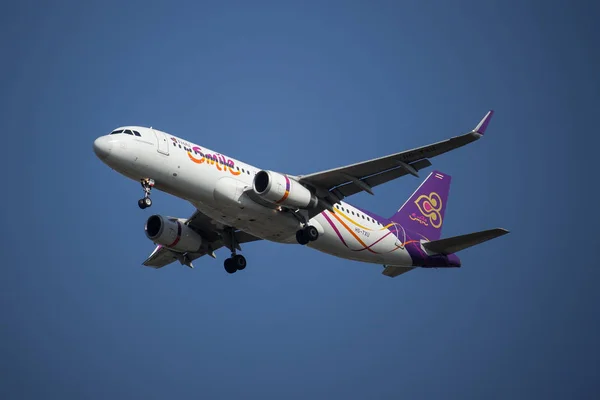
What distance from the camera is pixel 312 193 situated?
3572cm

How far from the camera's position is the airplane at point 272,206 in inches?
1296

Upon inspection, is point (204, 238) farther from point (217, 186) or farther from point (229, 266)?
point (217, 186)

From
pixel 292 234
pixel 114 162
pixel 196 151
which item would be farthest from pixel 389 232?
pixel 114 162

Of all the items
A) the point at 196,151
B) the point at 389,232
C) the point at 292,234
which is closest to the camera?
the point at 196,151

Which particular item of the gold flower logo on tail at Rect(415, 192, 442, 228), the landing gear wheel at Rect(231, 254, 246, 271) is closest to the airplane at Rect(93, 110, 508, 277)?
the landing gear wheel at Rect(231, 254, 246, 271)

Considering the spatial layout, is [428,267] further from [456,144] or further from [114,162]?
[114,162]

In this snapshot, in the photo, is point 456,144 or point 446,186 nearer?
point 456,144

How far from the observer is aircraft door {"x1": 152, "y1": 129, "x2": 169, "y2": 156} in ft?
109

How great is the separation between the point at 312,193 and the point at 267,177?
108 inches

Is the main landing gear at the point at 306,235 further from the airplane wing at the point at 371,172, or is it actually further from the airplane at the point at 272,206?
the airplane wing at the point at 371,172

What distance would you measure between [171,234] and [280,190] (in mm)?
8165

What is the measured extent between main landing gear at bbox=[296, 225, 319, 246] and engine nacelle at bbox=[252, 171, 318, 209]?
4.94ft

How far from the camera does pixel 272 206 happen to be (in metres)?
35.0

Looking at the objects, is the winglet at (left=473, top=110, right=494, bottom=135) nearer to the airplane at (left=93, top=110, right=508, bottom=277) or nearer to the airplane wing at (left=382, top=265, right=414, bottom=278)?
the airplane at (left=93, top=110, right=508, bottom=277)
